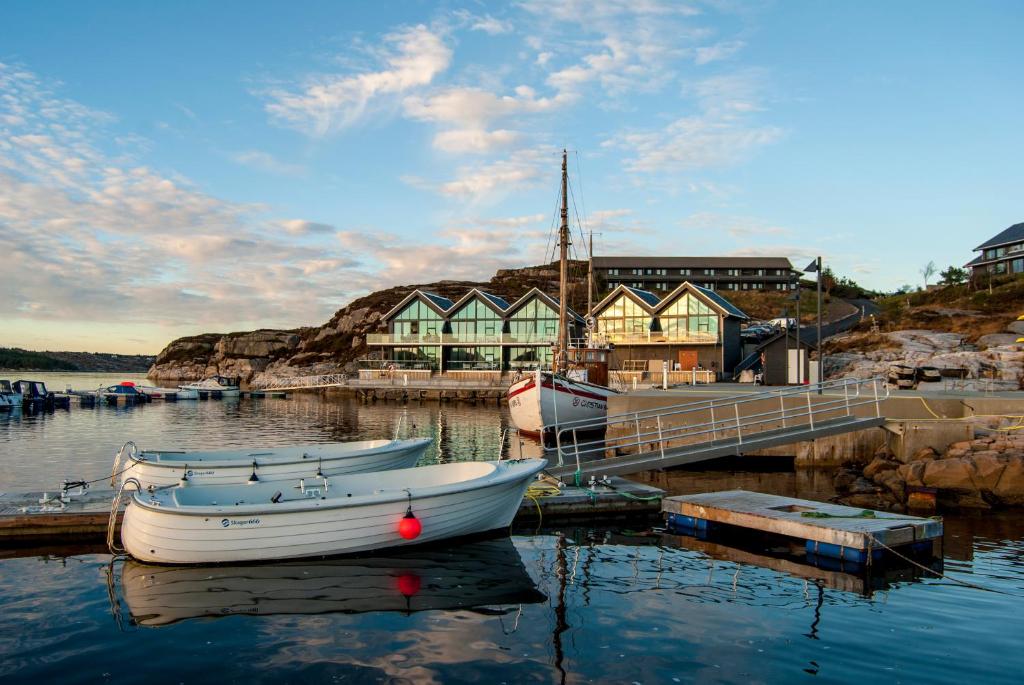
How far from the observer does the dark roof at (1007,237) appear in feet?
263

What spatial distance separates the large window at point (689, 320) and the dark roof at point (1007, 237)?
152ft

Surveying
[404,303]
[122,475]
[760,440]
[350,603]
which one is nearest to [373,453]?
[122,475]

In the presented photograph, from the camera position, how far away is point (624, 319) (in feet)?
208

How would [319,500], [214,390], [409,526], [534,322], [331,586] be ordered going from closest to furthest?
[331,586] < [319,500] < [409,526] < [214,390] < [534,322]

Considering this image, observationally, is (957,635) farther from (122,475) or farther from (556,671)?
(122,475)

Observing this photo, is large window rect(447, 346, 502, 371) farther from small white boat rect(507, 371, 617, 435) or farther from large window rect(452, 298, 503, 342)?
small white boat rect(507, 371, 617, 435)

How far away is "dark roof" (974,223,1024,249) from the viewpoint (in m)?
80.2

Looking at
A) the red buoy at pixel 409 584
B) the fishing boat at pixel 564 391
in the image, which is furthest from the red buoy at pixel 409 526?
the fishing boat at pixel 564 391

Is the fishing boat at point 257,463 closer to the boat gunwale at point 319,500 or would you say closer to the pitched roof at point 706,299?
the boat gunwale at point 319,500

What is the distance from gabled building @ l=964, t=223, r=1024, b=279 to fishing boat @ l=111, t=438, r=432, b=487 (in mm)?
80508

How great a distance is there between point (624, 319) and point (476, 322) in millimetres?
17587

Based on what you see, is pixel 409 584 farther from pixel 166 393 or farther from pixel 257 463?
pixel 166 393

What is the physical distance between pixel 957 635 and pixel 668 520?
263 inches

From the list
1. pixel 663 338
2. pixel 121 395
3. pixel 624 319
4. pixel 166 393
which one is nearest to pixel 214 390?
pixel 166 393
